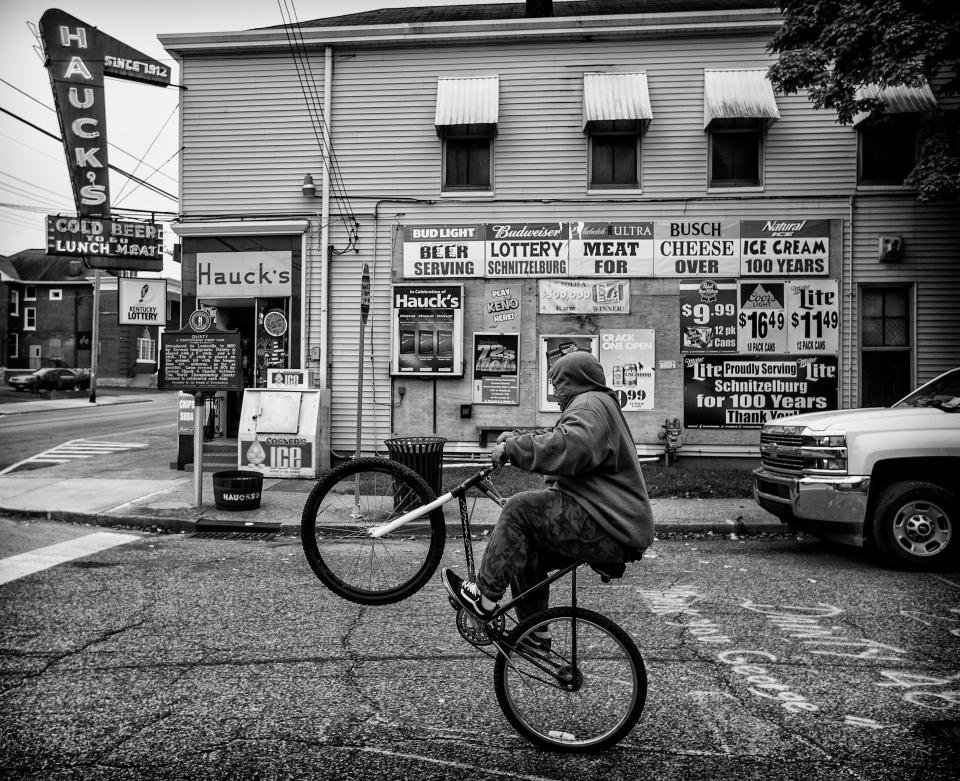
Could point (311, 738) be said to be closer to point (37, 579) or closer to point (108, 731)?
point (108, 731)

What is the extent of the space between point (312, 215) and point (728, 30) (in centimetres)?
856

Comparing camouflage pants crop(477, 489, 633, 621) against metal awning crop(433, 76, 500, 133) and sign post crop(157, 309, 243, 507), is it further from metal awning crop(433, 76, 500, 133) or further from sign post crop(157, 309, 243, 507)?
metal awning crop(433, 76, 500, 133)

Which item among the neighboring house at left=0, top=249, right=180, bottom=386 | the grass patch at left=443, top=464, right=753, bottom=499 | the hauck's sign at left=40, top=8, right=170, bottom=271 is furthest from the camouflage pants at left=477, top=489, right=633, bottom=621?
the neighboring house at left=0, top=249, right=180, bottom=386

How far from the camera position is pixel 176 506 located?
33.7 feet

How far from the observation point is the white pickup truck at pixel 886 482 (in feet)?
23.4

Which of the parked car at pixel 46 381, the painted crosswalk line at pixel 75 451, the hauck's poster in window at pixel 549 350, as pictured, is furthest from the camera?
the parked car at pixel 46 381

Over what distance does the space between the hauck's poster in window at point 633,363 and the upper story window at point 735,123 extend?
322cm

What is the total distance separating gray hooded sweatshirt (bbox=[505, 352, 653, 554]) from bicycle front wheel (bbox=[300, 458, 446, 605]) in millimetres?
859

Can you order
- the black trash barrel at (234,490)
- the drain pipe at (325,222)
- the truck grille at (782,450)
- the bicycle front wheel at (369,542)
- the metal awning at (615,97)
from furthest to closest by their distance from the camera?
the drain pipe at (325,222) < the metal awning at (615,97) < the black trash barrel at (234,490) < the truck grille at (782,450) < the bicycle front wheel at (369,542)

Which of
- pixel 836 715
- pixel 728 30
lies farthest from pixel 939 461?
pixel 728 30

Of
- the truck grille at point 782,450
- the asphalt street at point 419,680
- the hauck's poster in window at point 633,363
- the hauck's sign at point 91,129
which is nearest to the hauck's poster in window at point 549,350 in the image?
the hauck's poster in window at point 633,363

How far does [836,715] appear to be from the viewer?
3898 mm

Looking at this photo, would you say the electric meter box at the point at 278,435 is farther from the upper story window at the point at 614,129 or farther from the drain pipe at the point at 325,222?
the upper story window at the point at 614,129

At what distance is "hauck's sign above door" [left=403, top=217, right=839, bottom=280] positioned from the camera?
13492 mm
